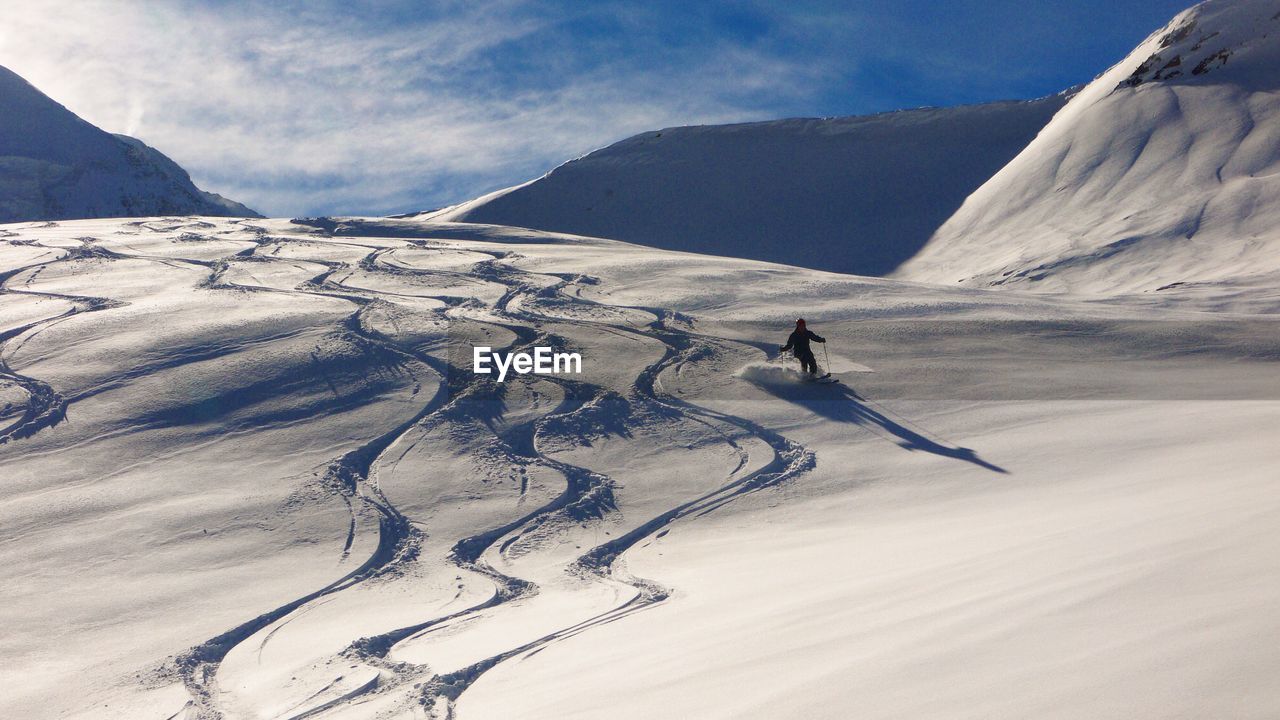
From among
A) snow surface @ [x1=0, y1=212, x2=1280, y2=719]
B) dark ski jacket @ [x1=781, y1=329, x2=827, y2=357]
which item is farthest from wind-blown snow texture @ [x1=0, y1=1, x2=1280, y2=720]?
dark ski jacket @ [x1=781, y1=329, x2=827, y2=357]

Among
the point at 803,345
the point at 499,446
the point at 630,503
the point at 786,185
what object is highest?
the point at 786,185

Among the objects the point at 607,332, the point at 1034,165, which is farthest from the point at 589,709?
the point at 1034,165

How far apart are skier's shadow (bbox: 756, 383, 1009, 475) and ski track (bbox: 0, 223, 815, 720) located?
103 centimetres

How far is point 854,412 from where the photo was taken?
35.7ft

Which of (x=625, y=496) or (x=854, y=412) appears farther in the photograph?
(x=854, y=412)

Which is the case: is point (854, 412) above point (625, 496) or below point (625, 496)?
above

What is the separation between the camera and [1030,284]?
83.1 ft

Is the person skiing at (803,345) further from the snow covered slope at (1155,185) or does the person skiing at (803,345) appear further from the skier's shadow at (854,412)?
the snow covered slope at (1155,185)

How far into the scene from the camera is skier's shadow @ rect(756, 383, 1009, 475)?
30.9ft

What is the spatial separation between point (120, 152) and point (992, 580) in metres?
129

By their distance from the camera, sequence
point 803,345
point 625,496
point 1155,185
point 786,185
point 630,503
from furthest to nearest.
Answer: point 786,185 → point 1155,185 → point 803,345 → point 625,496 → point 630,503

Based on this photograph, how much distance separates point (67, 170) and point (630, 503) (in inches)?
4453

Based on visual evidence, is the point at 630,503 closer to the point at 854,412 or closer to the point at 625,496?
the point at 625,496

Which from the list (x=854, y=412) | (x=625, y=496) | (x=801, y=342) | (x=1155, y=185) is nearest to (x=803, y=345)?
(x=801, y=342)
